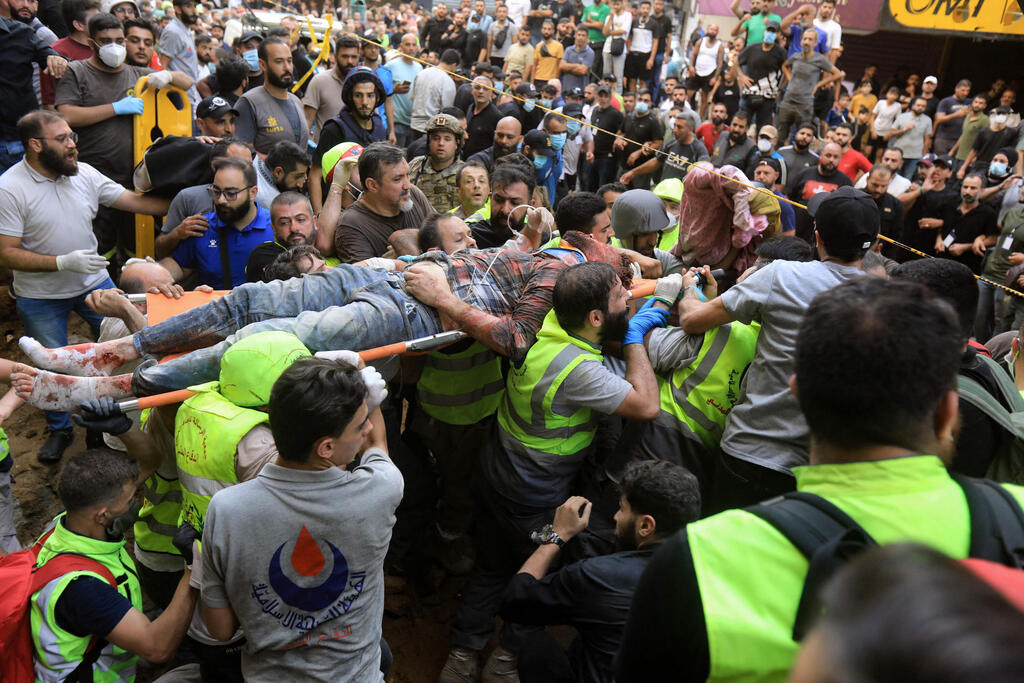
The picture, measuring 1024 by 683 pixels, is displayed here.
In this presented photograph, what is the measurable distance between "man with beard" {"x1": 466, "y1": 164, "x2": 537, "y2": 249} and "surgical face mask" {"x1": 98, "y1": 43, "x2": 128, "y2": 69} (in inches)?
128

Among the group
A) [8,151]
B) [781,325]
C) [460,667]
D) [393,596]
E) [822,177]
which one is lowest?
[393,596]

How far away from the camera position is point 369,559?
222cm

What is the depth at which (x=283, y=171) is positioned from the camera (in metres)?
5.18

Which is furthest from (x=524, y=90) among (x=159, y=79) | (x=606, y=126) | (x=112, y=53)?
(x=112, y=53)

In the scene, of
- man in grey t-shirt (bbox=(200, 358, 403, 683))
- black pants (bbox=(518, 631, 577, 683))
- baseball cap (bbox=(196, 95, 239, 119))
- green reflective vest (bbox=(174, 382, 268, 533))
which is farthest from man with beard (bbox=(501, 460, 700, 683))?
baseball cap (bbox=(196, 95, 239, 119))

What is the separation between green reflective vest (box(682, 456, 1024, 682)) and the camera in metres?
1.21

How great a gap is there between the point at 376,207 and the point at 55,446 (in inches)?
104

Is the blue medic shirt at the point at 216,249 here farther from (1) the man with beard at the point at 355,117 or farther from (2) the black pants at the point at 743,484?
(2) the black pants at the point at 743,484

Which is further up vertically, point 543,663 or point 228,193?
point 228,193

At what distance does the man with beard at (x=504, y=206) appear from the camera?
430cm

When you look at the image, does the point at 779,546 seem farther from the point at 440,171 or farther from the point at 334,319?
the point at 440,171

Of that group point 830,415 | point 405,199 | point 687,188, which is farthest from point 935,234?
point 830,415

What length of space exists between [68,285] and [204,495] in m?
2.90

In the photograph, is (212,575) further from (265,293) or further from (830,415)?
(830,415)
